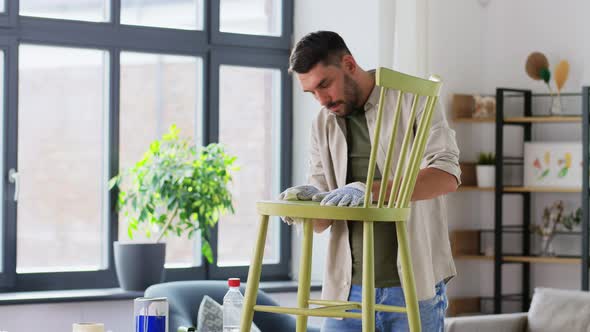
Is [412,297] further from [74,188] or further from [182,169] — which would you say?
[74,188]

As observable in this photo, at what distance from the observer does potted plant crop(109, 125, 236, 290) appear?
4.89m

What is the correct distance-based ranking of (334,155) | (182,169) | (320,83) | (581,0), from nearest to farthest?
1. (320,83)
2. (334,155)
3. (182,169)
4. (581,0)

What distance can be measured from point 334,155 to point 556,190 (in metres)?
3.20

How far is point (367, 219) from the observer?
2193 millimetres

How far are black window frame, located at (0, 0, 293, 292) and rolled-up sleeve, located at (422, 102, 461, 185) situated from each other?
288cm

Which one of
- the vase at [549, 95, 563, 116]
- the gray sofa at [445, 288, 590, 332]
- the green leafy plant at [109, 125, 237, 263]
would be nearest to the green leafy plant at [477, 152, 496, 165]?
the vase at [549, 95, 563, 116]

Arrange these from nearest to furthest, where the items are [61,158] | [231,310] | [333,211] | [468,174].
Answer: [333,211]
[231,310]
[61,158]
[468,174]

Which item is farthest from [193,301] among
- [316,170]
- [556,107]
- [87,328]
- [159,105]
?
[556,107]

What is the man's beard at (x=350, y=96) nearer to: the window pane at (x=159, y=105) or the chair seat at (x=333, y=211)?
the chair seat at (x=333, y=211)

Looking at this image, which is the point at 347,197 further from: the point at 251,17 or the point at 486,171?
the point at 486,171

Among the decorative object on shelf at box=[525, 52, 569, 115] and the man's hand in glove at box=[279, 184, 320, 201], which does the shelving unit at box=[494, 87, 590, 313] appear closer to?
the decorative object on shelf at box=[525, 52, 569, 115]

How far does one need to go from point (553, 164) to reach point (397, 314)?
10.8ft

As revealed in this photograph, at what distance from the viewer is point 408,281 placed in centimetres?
229

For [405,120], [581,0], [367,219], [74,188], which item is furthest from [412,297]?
[581,0]
